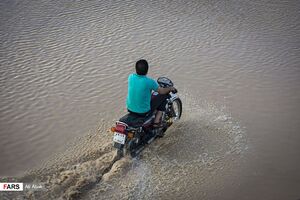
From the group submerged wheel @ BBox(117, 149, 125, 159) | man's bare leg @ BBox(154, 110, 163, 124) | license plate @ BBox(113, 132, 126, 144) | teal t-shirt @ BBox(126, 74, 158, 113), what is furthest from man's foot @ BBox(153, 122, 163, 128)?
license plate @ BBox(113, 132, 126, 144)

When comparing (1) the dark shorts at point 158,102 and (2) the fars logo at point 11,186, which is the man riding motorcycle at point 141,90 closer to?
(1) the dark shorts at point 158,102

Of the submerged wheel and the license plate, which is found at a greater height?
the license plate

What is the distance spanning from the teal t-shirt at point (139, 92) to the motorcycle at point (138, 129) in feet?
0.57

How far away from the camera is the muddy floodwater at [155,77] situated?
509 cm

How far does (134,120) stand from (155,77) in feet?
10.1

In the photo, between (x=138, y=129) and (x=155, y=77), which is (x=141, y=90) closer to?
(x=138, y=129)

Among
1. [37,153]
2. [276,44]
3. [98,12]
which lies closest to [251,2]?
[276,44]

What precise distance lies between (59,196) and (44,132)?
2001 millimetres

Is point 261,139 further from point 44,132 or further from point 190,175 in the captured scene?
point 44,132

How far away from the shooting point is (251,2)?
40.5 feet

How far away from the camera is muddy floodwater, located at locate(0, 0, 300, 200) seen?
509 cm

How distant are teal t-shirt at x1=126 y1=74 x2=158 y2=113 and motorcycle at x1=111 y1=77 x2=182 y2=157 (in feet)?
0.57

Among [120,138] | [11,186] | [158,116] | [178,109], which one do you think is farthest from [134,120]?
[11,186]

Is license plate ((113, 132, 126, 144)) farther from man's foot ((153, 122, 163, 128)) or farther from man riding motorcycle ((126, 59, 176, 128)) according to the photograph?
man's foot ((153, 122, 163, 128))
